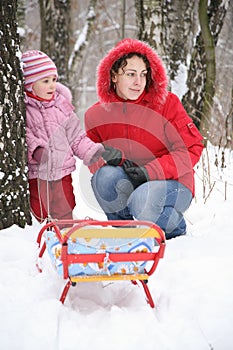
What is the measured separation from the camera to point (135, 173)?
91.4 inches

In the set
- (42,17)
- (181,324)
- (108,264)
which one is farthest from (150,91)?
(42,17)

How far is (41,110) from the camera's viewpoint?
8.05ft

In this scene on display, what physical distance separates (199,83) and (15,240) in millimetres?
3792

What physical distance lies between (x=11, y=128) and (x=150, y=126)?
83cm

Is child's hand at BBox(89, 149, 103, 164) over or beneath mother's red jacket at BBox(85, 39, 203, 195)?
beneath

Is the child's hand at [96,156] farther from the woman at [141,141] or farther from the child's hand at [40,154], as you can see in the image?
the child's hand at [40,154]

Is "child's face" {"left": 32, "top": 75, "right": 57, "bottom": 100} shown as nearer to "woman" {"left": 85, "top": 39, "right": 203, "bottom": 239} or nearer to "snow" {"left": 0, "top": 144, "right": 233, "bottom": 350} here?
"woman" {"left": 85, "top": 39, "right": 203, "bottom": 239}

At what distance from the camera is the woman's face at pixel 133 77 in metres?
2.35

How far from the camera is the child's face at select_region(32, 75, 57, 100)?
242cm

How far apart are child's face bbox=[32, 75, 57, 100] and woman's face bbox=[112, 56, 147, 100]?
1.44ft

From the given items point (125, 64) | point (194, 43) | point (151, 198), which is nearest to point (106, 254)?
point (151, 198)

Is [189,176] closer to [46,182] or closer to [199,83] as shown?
[46,182]

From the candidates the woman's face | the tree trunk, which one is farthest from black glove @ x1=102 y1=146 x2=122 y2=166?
the tree trunk

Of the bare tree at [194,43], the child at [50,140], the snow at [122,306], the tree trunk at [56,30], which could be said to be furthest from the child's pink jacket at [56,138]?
the tree trunk at [56,30]
